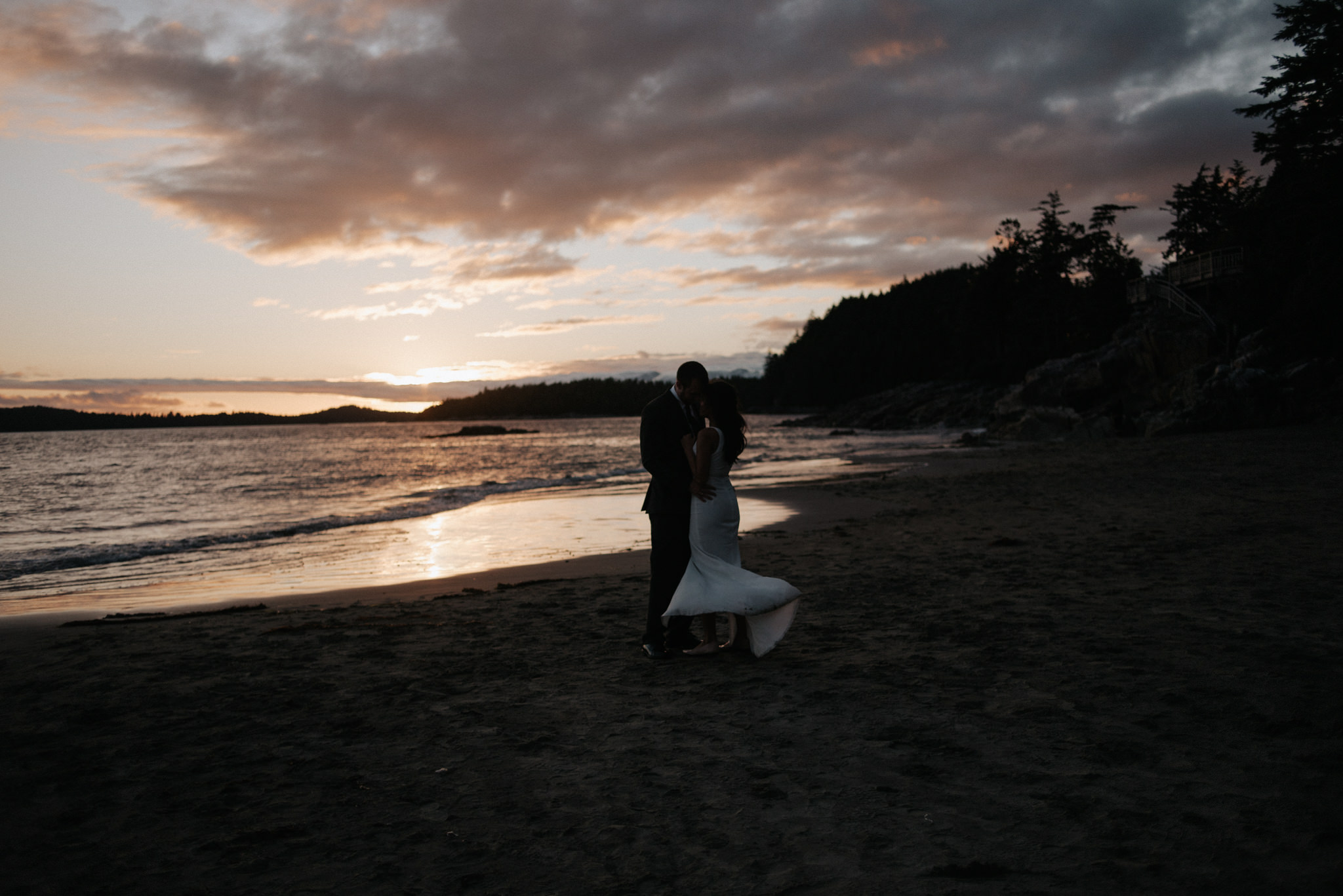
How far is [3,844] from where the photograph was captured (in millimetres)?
3004

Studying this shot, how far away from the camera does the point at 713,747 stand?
150 inches

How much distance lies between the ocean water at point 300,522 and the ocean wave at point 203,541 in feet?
0.21

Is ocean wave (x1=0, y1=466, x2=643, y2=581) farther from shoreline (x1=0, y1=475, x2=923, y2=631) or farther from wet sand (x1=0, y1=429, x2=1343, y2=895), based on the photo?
wet sand (x1=0, y1=429, x2=1343, y2=895)

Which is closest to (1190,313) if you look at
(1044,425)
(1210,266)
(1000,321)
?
(1210,266)

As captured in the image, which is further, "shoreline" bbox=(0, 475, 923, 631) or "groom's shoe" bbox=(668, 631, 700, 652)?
"shoreline" bbox=(0, 475, 923, 631)

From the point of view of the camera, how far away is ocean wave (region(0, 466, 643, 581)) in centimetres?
1280

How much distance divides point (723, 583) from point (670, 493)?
0.74 meters

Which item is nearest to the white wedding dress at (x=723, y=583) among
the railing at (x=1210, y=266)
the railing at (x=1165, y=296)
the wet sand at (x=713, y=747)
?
the wet sand at (x=713, y=747)

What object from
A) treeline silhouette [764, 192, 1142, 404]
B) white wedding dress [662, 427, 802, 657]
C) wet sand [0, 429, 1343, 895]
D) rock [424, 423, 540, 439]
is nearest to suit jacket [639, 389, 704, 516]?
white wedding dress [662, 427, 802, 657]

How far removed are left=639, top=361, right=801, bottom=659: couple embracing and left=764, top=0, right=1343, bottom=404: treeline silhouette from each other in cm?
3166

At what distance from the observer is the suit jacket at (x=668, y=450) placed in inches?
207

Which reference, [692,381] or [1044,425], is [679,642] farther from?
[1044,425]

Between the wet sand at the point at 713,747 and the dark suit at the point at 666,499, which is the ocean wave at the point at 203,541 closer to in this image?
the wet sand at the point at 713,747

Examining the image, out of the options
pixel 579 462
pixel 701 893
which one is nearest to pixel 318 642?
pixel 701 893
